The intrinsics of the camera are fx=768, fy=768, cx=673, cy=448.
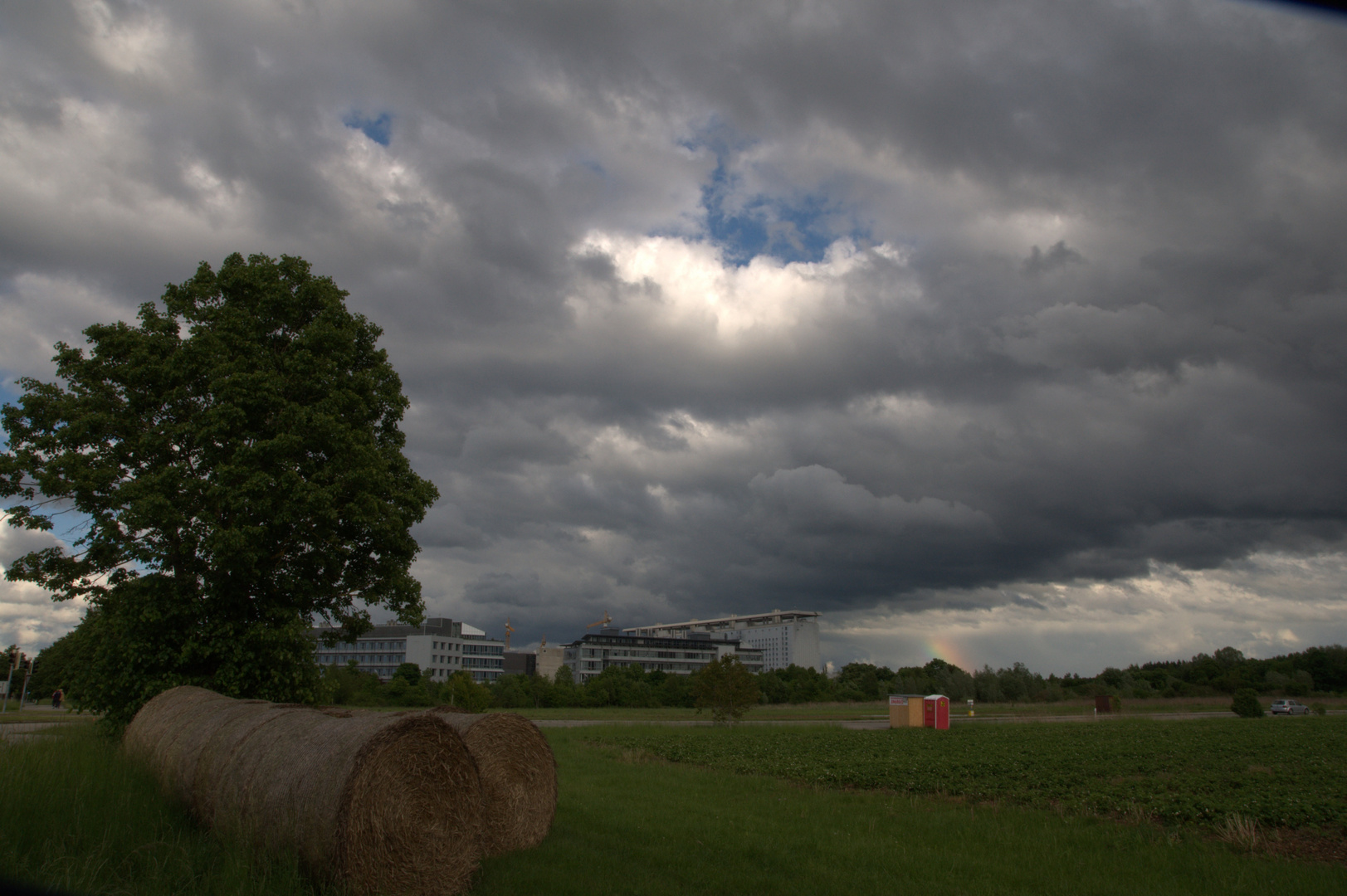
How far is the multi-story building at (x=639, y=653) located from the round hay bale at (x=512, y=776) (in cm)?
15562

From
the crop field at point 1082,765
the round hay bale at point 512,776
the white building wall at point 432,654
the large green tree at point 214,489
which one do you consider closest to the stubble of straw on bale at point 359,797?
the round hay bale at point 512,776

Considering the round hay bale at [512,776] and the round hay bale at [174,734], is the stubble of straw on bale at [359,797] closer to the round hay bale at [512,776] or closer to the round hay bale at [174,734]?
the round hay bale at [174,734]

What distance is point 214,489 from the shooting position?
661 inches

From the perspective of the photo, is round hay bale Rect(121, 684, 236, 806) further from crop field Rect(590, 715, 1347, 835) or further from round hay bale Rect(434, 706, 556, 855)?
crop field Rect(590, 715, 1347, 835)

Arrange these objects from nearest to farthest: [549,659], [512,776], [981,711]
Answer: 1. [512,776]
2. [981,711]
3. [549,659]

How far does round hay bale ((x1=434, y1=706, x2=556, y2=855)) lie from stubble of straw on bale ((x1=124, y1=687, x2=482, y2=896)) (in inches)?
92.4

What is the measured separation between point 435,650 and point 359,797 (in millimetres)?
148489

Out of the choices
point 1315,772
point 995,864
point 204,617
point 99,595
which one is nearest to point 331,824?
point 995,864

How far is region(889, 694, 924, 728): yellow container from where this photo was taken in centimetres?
4878

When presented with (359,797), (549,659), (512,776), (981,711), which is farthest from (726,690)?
(549,659)

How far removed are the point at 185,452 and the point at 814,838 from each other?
1643 centimetres

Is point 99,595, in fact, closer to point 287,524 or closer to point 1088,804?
point 287,524

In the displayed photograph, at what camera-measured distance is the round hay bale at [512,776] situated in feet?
37.5

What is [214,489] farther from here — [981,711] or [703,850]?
[981,711]
